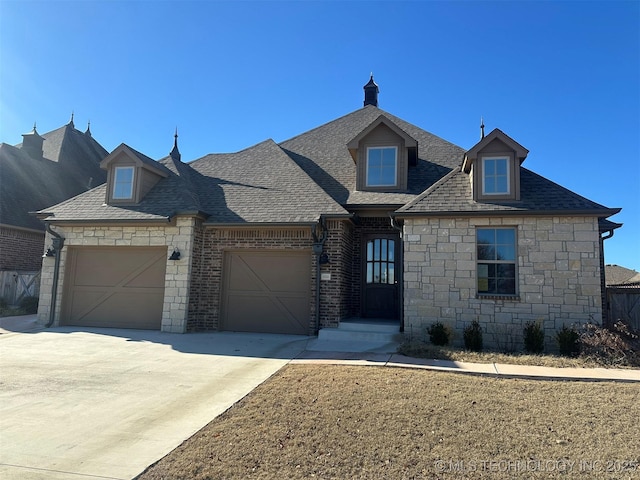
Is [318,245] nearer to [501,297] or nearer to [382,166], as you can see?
[382,166]

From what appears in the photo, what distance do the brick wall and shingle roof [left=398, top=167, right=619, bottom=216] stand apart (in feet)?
48.5

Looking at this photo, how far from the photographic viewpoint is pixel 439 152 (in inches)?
547

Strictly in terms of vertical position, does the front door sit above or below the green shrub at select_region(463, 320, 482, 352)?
above

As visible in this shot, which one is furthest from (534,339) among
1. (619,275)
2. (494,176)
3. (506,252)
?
(619,275)

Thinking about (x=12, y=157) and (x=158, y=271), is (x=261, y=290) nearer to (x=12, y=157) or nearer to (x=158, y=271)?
(x=158, y=271)

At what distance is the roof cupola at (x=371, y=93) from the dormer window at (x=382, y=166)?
17.8 feet

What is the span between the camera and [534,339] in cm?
855

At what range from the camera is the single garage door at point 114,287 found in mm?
11375

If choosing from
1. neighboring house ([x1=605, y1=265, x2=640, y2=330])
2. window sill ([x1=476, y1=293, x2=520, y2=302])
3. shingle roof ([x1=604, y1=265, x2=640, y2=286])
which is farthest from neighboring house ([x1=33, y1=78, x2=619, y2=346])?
shingle roof ([x1=604, y1=265, x2=640, y2=286])

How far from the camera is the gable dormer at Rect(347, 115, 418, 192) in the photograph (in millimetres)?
12227

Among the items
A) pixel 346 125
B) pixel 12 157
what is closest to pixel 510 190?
pixel 346 125

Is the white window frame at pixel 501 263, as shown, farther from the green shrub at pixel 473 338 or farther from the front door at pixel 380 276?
the front door at pixel 380 276

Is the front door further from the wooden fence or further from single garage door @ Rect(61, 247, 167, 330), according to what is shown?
the wooden fence

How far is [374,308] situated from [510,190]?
4.76m
